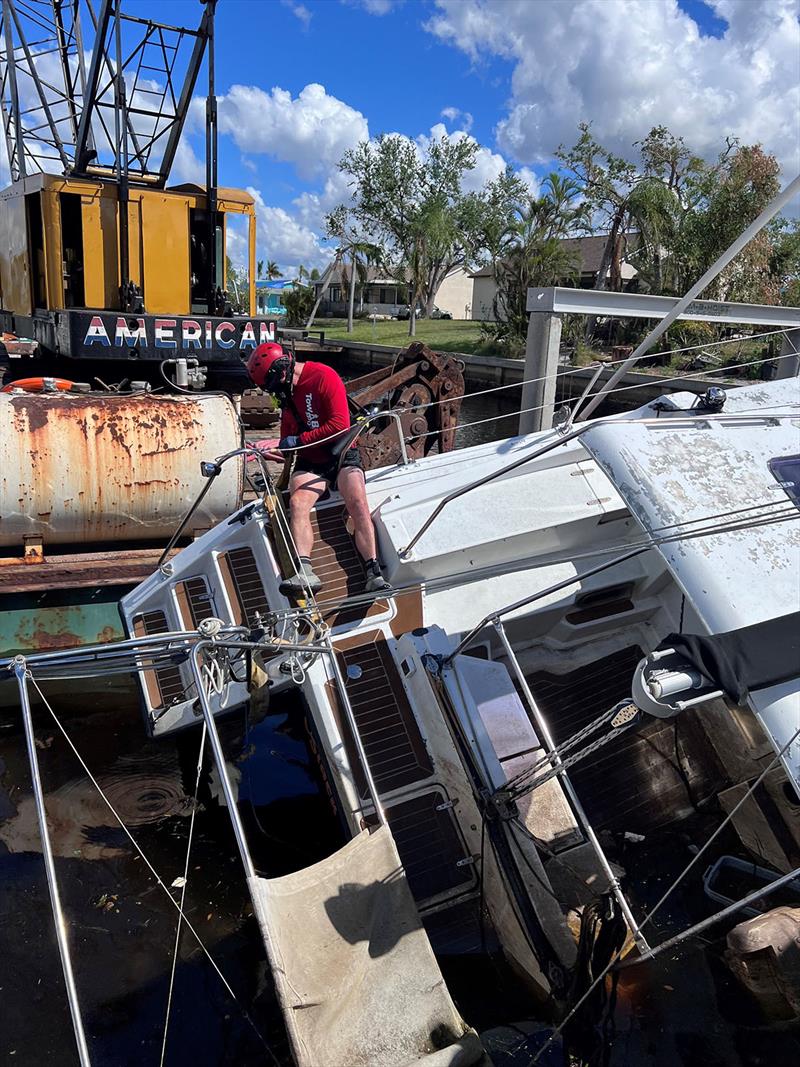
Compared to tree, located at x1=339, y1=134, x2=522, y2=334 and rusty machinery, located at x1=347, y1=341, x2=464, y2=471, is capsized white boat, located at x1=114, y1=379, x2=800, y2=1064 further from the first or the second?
tree, located at x1=339, y1=134, x2=522, y2=334

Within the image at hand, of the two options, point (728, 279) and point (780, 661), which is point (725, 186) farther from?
point (780, 661)

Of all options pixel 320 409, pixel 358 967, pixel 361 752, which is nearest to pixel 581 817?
pixel 361 752

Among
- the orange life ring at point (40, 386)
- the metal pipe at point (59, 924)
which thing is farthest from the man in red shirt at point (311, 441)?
the orange life ring at point (40, 386)

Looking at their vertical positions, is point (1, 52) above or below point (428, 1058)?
above

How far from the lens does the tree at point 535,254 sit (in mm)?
26172

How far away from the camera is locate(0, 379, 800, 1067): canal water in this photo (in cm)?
380

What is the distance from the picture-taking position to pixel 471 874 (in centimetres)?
402

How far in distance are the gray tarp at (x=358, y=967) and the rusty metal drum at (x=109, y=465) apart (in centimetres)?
454

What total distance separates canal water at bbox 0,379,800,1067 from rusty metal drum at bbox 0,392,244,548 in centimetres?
191

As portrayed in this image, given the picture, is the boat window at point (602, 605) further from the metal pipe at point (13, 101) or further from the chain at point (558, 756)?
the metal pipe at point (13, 101)

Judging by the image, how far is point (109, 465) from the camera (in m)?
6.74

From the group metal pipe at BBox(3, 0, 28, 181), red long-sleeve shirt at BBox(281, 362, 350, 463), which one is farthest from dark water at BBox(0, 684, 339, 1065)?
metal pipe at BBox(3, 0, 28, 181)

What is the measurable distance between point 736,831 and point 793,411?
113 inches

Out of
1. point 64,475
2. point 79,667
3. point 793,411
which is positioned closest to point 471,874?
point 79,667
